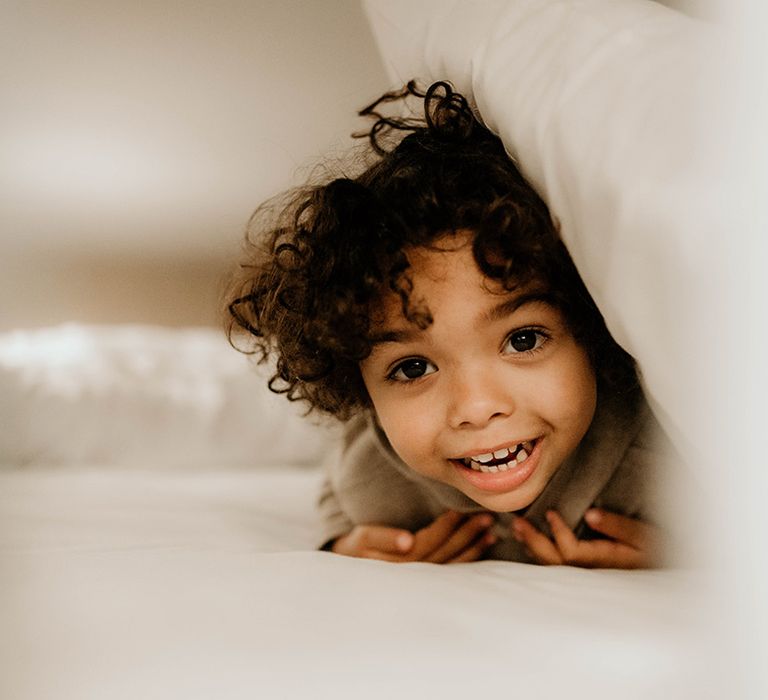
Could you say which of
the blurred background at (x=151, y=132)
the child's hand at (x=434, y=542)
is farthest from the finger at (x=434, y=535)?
the blurred background at (x=151, y=132)

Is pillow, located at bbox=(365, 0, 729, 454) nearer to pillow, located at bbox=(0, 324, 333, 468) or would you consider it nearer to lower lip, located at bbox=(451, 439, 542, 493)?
lower lip, located at bbox=(451, 439, 542, 493)

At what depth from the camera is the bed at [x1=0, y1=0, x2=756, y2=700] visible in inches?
14.2

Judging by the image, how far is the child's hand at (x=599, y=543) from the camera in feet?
2.07

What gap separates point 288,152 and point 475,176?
557mm

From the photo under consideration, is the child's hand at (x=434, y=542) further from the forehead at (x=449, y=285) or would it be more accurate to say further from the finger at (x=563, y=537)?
the forehead at (x=449, y=285)

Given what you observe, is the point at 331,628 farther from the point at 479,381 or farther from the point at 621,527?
the point at 621,527

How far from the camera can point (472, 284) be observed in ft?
1.87

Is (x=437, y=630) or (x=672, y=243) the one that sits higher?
(x=672, y=243)

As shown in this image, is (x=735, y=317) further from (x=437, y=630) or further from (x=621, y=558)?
(x=621, y=558)

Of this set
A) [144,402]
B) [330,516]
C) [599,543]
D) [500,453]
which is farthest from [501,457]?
[144,402]

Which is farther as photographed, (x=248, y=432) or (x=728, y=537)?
(x=248, y=432)

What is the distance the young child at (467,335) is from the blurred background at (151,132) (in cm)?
36

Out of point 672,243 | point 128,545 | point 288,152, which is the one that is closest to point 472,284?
point 672,243

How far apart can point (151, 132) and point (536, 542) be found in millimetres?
732
